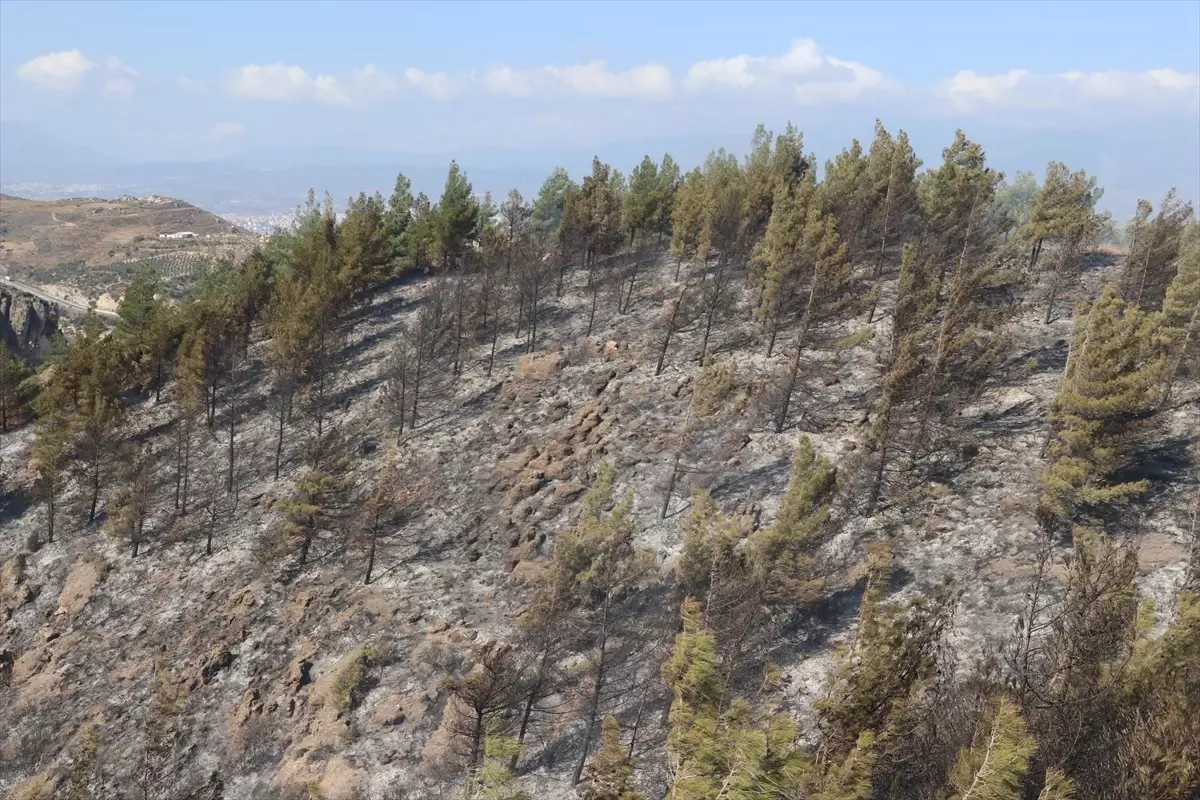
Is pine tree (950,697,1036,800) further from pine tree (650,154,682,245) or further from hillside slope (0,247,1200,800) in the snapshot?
pine tree (650,154,682,245)

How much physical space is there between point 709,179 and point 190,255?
12913 cm

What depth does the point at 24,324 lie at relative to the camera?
323 ft

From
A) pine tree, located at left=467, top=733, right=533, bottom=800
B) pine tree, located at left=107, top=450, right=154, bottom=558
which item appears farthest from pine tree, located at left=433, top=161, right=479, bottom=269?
pine tree, located at left=467, top=733, right=533, bottom=800

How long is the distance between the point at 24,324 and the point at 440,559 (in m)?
94.4

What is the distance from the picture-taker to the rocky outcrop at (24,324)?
96.9m

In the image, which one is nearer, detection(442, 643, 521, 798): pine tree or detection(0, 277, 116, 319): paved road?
detection(442, 643, 521, 798): pine tree

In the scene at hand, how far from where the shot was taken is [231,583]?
39.2 m

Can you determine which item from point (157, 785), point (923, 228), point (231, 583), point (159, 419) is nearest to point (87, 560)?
point (231, 583)

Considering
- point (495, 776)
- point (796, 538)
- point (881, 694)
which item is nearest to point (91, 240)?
point (796, 538)

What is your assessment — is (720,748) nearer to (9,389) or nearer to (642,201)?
(642,201)

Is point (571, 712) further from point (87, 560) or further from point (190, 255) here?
point (190, 255)

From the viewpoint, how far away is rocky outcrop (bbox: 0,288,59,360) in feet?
318

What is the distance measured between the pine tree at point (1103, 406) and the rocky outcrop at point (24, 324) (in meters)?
114

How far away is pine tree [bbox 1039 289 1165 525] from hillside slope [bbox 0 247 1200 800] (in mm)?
2536
